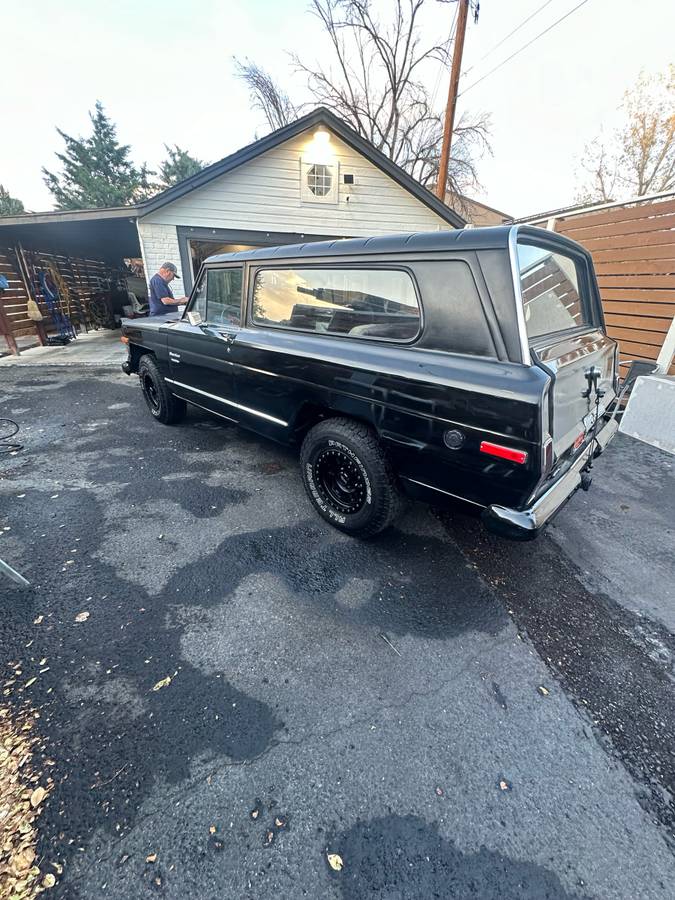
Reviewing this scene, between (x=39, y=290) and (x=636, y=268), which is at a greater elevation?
(x=636, y=268)

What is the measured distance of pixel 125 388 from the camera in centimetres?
652

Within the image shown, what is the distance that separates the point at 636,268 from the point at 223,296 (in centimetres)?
611

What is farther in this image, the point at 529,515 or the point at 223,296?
the point at 223,296

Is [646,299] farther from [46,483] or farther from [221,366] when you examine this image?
[46,483]

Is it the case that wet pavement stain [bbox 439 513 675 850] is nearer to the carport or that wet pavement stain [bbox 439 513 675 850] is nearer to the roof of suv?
the roof of suv

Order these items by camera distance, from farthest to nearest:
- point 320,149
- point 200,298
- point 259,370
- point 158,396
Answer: point 320,149 → point 158,396 → point 200,298 → point 259,370

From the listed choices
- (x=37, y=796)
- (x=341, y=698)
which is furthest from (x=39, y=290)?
(x=341, y=698)

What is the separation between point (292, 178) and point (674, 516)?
10008 mm

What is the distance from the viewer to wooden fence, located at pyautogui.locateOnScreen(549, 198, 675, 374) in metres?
5.26

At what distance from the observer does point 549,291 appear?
233 cm

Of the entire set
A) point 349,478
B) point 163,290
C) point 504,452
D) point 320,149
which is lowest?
point 349,478

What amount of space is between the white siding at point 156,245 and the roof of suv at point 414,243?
701 cm

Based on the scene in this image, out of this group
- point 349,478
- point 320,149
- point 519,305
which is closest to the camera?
point 519,305

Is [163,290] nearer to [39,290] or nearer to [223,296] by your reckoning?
[223,296]
